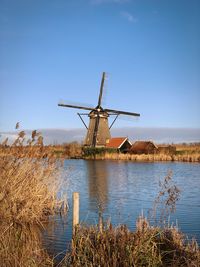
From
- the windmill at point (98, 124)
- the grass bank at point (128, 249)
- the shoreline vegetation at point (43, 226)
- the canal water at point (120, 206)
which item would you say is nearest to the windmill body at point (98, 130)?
the windmill at point (98, 124)

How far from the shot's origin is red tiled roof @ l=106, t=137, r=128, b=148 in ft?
121

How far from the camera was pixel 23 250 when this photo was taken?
502 centimetres

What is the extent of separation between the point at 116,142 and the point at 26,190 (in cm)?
3047

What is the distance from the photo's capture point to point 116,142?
3762cm

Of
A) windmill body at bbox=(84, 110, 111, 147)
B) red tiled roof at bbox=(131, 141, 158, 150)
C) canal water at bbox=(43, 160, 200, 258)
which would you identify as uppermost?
windmill body at bbox=(84, 110, 111, 147)

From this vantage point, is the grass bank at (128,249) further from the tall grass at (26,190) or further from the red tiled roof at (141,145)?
the red tiled roof at (141,145)

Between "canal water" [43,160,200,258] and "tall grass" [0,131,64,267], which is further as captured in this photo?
"canal water" [43,160,200,258]

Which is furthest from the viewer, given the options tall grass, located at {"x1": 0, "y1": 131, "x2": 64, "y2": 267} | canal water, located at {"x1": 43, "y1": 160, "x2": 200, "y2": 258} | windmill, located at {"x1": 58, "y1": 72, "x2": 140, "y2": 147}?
windmill, located at {"x1": 58, "y1": 72, "x2": 140, "y2": 147}

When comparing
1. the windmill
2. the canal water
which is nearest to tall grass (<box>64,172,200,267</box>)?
the canal water

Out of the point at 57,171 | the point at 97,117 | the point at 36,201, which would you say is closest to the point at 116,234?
the point at 36,201

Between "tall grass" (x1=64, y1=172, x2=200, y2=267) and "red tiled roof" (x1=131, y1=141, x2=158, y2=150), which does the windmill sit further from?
"tall grass" (x1=64, y1=172, x2=200, y2=267)

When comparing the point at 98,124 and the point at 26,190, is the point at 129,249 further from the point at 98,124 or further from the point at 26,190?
the point at 98,124

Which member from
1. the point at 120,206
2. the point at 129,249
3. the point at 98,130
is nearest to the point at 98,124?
the point at 98,130

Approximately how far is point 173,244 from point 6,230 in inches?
95.1
